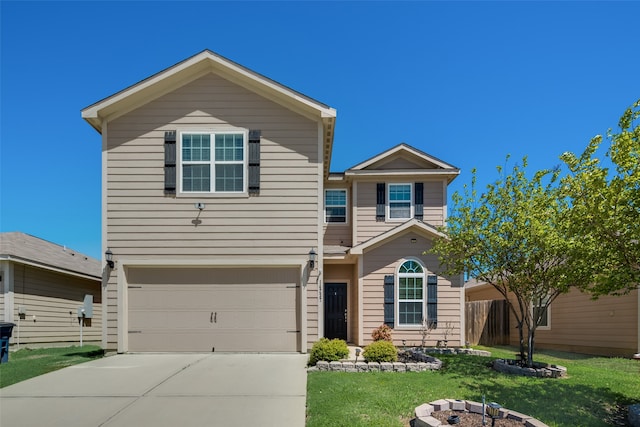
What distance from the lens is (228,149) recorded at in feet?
32.8

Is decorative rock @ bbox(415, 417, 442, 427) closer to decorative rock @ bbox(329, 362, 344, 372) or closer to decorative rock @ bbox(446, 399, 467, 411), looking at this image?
decorative rock @ bbox(446, 399, 467, 411)

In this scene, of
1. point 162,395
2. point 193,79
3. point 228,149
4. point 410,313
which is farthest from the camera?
point 410,313

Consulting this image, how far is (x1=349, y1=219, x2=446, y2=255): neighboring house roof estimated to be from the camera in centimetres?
1195

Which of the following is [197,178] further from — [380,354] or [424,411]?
[424,411]

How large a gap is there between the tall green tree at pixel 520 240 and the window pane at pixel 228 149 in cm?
521

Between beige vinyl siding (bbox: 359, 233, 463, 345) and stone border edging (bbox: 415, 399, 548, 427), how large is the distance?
6857 millimetres

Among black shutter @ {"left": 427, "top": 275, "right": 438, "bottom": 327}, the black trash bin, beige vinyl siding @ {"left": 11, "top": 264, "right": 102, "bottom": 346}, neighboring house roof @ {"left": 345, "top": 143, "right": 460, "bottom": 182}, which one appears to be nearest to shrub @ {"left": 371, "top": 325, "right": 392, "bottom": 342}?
black shutter @ {"left": 427, "top": 275, "right": 438, "bottom": 327}

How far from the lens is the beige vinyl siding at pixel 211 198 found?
386 inches

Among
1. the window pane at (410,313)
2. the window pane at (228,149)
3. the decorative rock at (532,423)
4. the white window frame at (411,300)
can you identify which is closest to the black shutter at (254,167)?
the window pane at (228,149)

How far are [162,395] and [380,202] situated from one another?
9332 mm

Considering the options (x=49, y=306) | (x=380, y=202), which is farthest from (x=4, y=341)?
(x=380, y=202)

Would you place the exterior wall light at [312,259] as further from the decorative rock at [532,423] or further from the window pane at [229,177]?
the decorative rock at [532,423]

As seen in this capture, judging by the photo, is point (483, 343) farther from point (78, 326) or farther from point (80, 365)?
point (78, 326)

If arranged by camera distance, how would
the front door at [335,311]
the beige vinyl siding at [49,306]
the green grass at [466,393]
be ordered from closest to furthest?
the green grass at [466,393] < the beige vinyl siding at [49,306] < the front door at [335,311]
